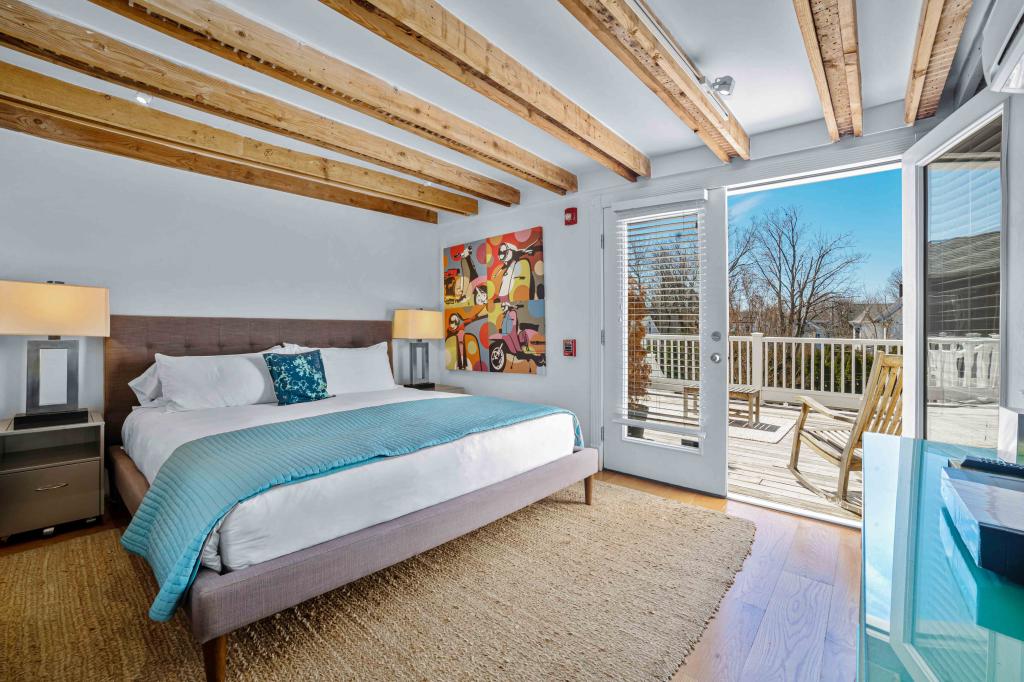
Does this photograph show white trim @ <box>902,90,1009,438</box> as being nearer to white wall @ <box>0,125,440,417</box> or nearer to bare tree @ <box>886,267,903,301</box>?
bare tree @ <box>886,267,903,301</box>

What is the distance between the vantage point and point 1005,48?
91 cm

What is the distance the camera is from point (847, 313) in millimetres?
5754

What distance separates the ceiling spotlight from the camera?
2277 millimetres

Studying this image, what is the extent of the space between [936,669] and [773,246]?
651 cm

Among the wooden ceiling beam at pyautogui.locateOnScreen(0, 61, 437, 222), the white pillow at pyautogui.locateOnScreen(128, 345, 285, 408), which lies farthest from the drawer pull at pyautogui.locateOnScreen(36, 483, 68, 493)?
the wooden ceiling beam at pyautogui.locateOnScreen(0, 61, 437, 222)

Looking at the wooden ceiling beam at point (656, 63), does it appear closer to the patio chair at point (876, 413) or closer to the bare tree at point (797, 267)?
the patio chair at point (876, 413)

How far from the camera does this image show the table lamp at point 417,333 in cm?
450

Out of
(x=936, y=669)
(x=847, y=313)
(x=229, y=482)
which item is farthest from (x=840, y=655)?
(x=847, y=313)

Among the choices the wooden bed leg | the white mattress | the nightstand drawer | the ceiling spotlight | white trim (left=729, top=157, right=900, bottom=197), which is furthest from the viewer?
white trim (left=729, top=157, right=900, bottom=197)

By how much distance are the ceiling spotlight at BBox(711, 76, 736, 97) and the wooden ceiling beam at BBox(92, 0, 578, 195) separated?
137 cm

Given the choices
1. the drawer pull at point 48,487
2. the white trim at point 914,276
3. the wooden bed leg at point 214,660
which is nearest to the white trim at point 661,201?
the white trim at point 914,276

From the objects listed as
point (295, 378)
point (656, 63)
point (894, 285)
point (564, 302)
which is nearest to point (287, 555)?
point (295, 378)

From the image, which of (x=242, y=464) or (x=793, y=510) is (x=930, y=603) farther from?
(x=793, y=510)

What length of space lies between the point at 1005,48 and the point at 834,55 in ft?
4.42
